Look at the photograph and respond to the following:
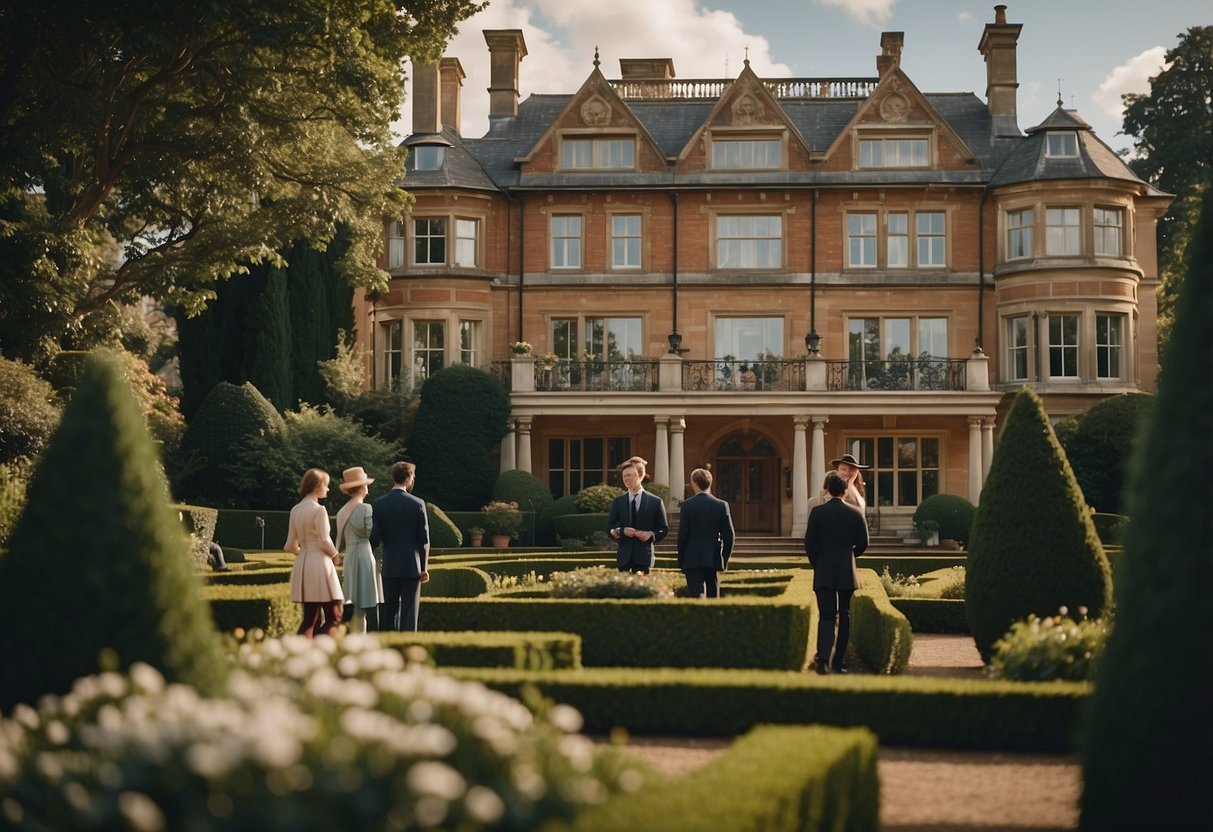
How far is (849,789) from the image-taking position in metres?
5.58

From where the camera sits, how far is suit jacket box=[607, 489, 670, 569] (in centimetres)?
1411

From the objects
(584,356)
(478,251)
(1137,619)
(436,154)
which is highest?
(436,154)

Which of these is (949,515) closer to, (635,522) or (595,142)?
(595,142)

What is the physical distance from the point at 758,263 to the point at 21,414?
19704 mm

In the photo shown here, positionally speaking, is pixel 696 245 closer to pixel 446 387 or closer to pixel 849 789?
pixel 446 387

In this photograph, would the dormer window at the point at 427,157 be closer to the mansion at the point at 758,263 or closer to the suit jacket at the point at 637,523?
the mansion at the point at 758,263

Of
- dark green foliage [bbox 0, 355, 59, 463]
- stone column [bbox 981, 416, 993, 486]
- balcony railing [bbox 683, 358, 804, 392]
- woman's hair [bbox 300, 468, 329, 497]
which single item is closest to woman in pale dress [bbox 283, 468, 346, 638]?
woman's hair [bbox 300, 468, 329, 497]

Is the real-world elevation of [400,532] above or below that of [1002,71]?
below

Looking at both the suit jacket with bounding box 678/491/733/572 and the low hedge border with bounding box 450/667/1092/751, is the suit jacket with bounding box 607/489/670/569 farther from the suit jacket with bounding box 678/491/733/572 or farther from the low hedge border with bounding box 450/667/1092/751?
the low hedge border with bounding box 450/667/1092/751

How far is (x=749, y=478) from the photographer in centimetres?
3619

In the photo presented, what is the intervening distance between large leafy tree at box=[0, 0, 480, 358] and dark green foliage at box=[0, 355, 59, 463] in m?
0.97

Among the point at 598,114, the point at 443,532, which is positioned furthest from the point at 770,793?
the point at 598,114

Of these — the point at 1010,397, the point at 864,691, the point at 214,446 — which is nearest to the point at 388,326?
the point at 214,446

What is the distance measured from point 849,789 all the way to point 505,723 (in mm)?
1517
